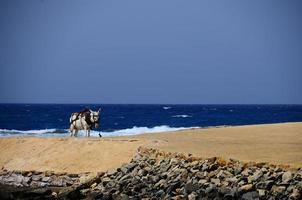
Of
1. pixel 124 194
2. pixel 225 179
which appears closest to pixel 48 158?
pixel 124 194

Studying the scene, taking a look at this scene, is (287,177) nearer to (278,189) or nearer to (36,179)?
(278,189)

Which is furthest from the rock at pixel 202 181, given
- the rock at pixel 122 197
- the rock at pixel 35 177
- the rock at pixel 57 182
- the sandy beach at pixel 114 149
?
the rock at pixel 35 177

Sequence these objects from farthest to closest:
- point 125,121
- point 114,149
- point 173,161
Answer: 1. point 125,121
2. point 114,149
3. point 173,161

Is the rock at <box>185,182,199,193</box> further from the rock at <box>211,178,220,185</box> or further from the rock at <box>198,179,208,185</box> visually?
the rock at <box>211,178,220,185</box>

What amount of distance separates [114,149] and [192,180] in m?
8.08

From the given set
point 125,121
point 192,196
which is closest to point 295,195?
point 192,196

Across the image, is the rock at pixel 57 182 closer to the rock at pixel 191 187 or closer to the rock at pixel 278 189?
the rock at pixel 191 187

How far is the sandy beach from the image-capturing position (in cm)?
2102

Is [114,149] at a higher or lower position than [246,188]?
higher

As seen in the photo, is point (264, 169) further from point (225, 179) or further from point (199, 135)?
point (199, 135)

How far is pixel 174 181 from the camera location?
1762 cm

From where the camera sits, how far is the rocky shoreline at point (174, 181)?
15086 millimetres

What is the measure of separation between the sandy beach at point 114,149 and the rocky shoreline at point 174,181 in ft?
2.90

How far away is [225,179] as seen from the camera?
1639cm
